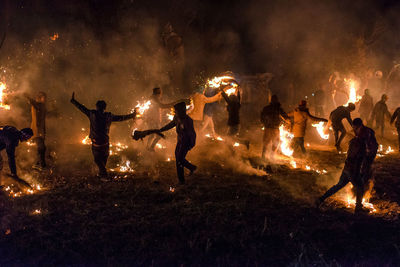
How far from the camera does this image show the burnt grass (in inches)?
159

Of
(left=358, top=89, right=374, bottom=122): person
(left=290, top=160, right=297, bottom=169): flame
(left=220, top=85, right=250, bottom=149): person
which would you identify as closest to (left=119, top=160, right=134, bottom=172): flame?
(left=220, top=85, right=250, bottom=149): person

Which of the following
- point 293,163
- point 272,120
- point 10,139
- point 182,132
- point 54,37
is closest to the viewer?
point 10,139

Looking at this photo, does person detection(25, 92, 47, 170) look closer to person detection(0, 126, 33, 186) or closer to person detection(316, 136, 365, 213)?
person detection(0, 126, 33, 186)

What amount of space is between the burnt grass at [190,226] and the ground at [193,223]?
17 millimetres

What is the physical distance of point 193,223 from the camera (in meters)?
4.91

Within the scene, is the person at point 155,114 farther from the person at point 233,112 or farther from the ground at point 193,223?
the ground at point 193,223

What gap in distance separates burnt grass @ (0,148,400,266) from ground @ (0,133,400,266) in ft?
0.05

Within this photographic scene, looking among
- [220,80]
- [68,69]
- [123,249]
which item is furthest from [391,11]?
[123,249]

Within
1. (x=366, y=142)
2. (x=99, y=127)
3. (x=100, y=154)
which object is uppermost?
(x=99, y=127)

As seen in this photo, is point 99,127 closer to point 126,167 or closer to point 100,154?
point 100,154

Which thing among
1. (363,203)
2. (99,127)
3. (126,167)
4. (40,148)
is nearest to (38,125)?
(40,148)

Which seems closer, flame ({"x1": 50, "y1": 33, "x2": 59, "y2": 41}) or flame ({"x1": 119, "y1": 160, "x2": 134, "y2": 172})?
flame ({"x1": 119, "y1": 160, "x2": 134, "y2": 172})

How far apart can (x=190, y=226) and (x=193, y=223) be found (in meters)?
0.11

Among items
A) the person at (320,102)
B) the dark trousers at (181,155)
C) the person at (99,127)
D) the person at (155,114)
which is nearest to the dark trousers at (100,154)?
the person at (99,127)
